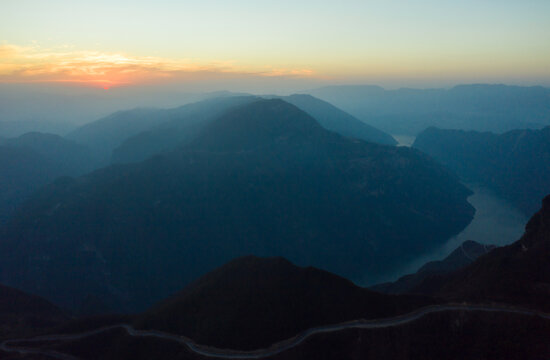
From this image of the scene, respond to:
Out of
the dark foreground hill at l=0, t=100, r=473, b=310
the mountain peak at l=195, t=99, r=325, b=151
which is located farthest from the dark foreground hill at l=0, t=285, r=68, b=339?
the mountain peak at l=195, t=99, r=325, b=151

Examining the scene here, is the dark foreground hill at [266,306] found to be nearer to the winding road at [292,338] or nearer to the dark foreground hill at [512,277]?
the winding road at [292,338]

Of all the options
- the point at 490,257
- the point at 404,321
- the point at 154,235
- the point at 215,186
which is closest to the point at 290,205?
the point at 215,186

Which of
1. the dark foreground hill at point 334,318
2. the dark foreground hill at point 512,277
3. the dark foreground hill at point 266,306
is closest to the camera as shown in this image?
the dark foreground hill at point 334,318

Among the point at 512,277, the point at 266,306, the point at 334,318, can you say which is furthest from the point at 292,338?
the point at 512,277

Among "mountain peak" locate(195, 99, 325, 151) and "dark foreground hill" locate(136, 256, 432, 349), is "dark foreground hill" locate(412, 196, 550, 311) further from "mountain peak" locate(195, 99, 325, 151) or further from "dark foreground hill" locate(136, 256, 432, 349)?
"mountain peak" locate(195, 99, 325, 151)

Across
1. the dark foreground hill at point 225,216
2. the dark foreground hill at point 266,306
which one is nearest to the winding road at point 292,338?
the dark foreground hill at point 266,306

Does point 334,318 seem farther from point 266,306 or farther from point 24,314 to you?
point 24,314
